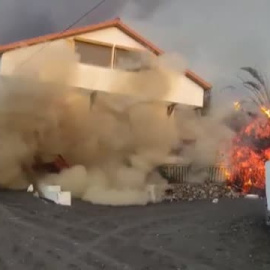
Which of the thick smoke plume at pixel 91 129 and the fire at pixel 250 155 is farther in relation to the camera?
the fire at pixel 250 155

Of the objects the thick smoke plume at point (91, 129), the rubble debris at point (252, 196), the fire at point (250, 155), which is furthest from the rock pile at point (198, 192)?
the fire at point (250, 155)

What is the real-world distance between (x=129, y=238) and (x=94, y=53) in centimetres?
1209

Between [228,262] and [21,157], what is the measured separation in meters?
10.7

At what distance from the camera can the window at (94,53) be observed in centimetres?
2022

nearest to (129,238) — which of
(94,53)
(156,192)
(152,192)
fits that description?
(152,192)

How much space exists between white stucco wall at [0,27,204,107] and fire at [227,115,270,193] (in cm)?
283

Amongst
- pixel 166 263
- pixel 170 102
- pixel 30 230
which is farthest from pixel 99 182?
pixel 166 263

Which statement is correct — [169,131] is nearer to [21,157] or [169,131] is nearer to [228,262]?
Answer: [21,157]

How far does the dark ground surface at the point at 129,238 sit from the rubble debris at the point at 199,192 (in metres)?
3.78

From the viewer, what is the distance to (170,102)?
782 inches

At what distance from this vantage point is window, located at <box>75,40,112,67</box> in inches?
796

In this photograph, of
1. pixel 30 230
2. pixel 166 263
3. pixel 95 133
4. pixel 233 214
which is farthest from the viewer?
pixel 95 133

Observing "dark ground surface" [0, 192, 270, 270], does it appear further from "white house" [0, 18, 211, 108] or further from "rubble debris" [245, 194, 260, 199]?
"white house" [0, 18, 211, 108]

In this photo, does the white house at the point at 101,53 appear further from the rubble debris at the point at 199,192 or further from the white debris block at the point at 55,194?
the white debris block at the point at 55,194
